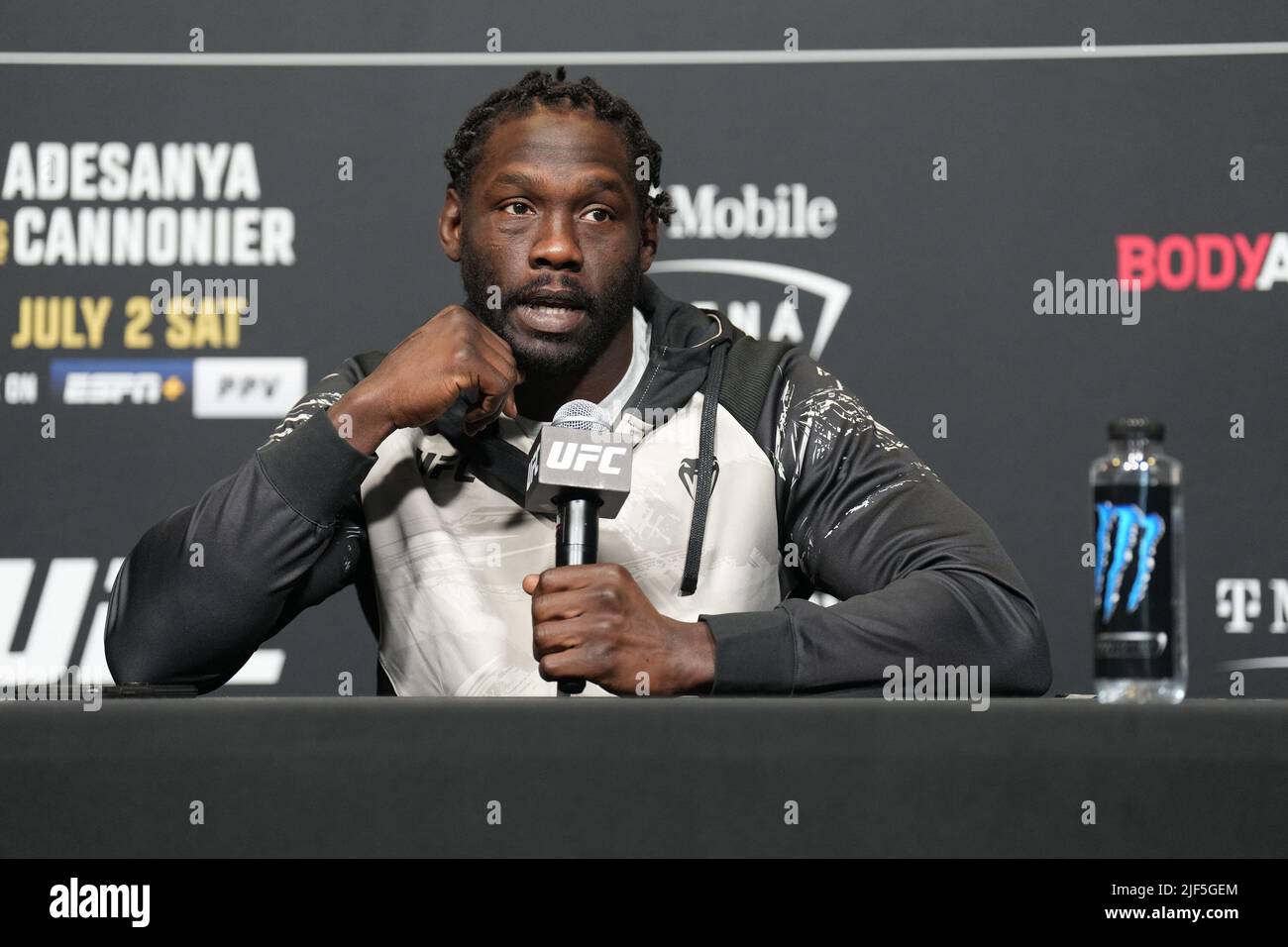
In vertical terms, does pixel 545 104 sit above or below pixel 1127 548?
above

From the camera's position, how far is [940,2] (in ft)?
9.16

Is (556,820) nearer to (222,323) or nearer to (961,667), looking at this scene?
(961,667)

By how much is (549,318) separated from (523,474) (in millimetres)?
178

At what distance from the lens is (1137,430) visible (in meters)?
1.10

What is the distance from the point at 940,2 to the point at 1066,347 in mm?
688

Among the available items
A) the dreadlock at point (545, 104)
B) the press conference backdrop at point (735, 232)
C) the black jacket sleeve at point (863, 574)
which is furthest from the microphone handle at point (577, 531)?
the press conference backdrop at point (735, 232)

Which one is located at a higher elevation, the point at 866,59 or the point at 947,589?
the point at 866,59

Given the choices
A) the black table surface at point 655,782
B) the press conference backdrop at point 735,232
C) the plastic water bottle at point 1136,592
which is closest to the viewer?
the black table surface at point 655,782

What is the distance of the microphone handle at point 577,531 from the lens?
47.3 inches

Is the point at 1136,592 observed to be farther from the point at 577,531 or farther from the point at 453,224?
the point at 453,224

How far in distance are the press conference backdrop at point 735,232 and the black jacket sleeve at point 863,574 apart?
42.3 inches

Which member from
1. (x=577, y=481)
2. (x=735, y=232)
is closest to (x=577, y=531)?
(x=577, y=481)

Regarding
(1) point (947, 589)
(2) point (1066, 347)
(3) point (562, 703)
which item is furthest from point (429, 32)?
(3) point (562, 703)

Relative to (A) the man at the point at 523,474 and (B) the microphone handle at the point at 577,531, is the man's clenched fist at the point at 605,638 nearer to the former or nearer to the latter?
(B) the microphone handle at the point at 577,531
